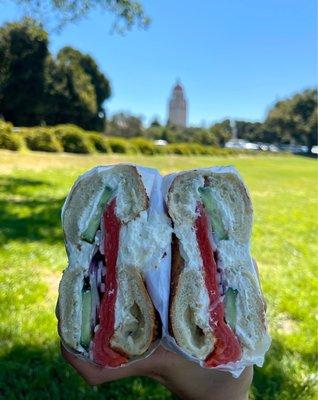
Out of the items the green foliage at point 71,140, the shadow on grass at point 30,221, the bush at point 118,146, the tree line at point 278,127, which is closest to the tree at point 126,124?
the tree line at point 278,127

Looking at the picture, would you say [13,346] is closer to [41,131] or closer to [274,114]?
[41,131]

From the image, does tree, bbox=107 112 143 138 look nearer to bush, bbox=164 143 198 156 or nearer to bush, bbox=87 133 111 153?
bush, bbox=164 143 198 156

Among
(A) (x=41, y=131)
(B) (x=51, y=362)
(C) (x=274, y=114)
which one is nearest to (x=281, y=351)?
(B) (x=51, y=362)

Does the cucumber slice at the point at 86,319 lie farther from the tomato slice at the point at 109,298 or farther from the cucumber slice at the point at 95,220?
the cucumber slice at the point at 95,220

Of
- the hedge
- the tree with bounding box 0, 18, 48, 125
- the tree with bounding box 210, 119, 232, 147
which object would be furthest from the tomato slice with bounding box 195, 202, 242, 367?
the tree with bounding box 210, 119, 232, 147

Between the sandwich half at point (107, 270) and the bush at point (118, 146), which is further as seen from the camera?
the bush at point (118, 146)
